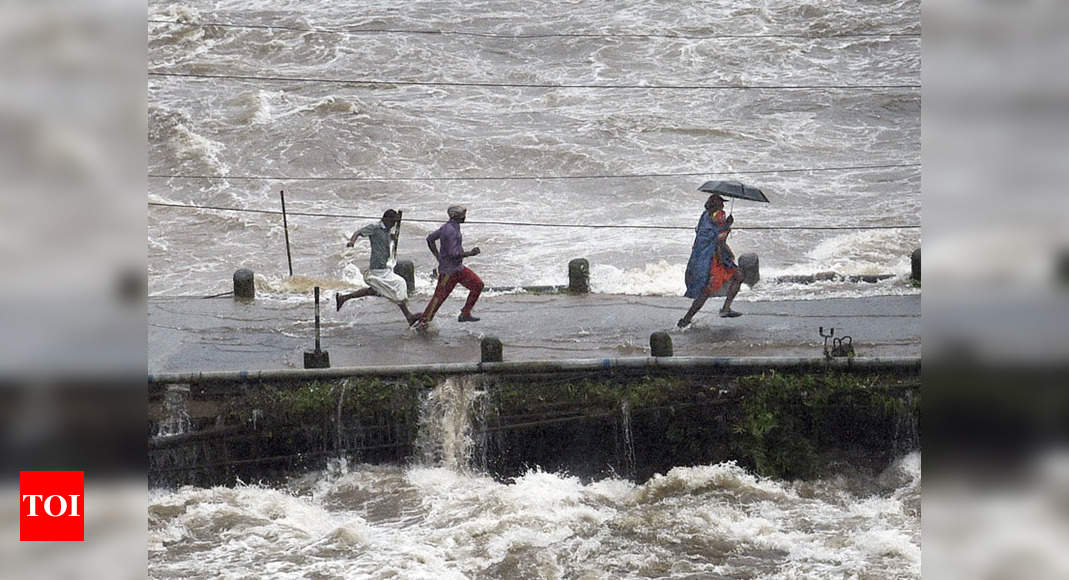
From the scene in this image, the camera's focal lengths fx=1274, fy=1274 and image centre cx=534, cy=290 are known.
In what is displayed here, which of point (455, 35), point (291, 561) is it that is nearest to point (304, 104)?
point (455, 35)

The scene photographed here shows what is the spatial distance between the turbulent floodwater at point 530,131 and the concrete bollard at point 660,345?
15.2 feet

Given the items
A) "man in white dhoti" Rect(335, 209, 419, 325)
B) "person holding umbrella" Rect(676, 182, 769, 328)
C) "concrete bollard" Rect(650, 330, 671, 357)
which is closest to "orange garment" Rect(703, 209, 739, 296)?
"person holding umbrella" Rect(676, 182, 769, 328)

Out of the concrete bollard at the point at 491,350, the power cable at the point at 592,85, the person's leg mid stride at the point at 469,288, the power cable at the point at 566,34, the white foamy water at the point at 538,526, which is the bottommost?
the white foamy water at the point at 538,526

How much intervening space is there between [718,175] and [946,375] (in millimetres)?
24853

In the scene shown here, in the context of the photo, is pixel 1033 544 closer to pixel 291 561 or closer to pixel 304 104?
pixel 291 561

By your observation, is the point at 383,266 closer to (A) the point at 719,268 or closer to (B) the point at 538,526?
(A) the point at 719,268

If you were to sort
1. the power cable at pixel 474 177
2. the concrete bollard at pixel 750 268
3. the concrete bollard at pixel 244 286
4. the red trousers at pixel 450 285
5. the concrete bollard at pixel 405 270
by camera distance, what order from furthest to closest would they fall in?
the power cable at pixel 474 177 → the concrete bollard at pixel 244 286 → the concrete bollard at pixel 405 270 → the concrete bollard at pixel 750 268 → the red trousers at pixel 450 285

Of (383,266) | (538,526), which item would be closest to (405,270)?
(383,266)

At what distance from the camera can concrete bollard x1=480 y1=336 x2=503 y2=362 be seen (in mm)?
12539

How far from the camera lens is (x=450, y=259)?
13.9 meters

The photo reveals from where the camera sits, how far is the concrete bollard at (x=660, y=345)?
41.3 ft

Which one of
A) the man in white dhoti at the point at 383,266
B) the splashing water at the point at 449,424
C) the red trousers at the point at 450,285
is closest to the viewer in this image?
the splashing water at the point at 449,424

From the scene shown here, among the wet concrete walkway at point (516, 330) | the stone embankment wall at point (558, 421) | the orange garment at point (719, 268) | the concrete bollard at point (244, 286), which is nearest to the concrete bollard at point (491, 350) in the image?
the stone embankment wall at point (558, 421)

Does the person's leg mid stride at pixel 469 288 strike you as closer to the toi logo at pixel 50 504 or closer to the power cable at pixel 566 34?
the toi logo at pixel 50 504
